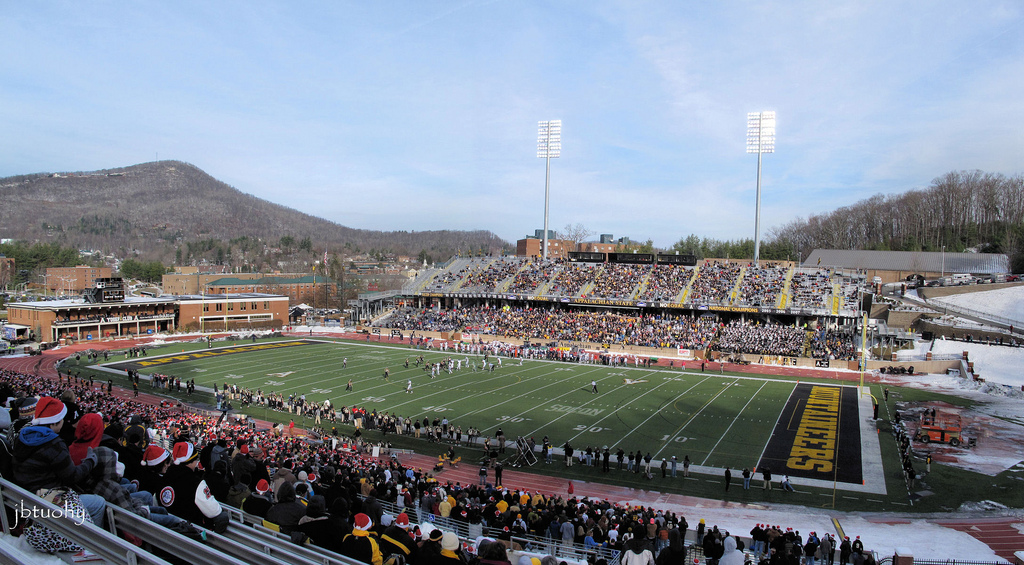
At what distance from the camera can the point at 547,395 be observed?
31.3m

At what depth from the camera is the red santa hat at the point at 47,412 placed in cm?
505

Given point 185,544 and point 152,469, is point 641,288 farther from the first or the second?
point 185,544

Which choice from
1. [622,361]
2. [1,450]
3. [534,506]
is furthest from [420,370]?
[1,450]

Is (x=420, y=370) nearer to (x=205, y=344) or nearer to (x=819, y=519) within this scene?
(x=205, y=344)

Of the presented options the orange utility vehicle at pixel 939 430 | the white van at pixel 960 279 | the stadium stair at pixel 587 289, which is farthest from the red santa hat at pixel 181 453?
the white van at pixel 960 279

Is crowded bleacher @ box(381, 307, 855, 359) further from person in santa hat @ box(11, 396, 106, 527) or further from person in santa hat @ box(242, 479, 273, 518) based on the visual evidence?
person in santa hat @ box(11, 396, 106, 527)

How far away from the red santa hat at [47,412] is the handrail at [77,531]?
Result: 1.12 metres

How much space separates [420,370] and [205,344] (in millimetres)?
23469

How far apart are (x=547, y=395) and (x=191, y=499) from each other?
27.1 m

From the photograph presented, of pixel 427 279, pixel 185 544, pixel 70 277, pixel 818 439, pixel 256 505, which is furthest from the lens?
pixel 70 277

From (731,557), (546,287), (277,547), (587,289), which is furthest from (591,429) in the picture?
(546,287)

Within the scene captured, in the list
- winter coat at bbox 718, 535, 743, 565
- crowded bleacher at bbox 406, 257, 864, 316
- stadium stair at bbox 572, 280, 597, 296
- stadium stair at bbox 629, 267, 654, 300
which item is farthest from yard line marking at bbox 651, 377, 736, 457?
stadium stair at bbox 572, 280, 597, 296

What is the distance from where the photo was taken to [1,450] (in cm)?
470

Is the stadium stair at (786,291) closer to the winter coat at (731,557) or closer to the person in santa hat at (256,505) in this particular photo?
the winter coat at (731,557)
